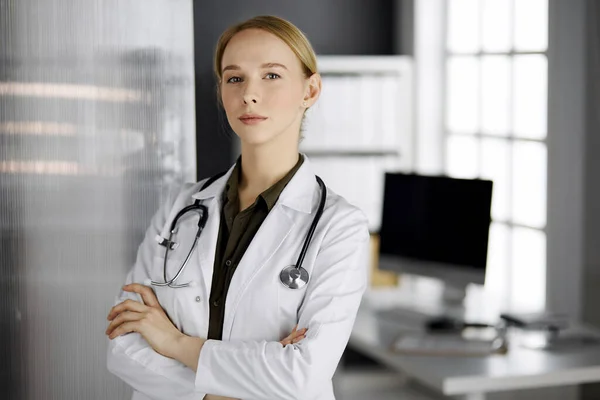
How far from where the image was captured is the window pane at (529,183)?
12.4 ft

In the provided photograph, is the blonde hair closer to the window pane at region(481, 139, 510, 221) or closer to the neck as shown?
the neck

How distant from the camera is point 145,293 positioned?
174 cm

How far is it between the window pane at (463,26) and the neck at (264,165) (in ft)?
9.20

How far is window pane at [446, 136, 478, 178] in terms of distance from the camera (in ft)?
14.5

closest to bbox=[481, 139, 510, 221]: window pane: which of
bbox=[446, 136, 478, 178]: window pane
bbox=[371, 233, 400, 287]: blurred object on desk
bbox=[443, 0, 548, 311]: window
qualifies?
bbox=[443, 0, 548, 311]: window

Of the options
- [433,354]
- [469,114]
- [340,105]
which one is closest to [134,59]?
[433,354]

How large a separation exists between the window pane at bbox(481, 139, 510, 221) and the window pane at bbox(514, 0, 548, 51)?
1.53 ft

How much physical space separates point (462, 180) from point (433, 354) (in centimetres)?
68

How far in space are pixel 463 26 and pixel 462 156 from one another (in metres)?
0.64

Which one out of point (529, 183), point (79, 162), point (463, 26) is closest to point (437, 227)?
point (529, 183)

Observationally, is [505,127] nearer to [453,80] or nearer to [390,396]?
[453,80]

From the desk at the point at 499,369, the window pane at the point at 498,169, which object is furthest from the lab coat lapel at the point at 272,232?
the window pane at the point at 498,169

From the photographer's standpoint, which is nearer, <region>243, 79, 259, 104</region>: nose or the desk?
<region>243, 79, 259, 104</region>: nose

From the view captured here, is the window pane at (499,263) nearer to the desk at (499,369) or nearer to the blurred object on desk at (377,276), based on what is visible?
the blurred object on desk at (377,276)
